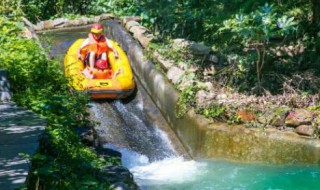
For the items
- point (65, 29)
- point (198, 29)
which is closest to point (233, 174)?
point (198, 29)

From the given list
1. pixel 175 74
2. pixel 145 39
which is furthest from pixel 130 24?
pixel 175 74

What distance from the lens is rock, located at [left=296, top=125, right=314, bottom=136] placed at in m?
6.25

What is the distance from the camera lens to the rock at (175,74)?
8.02 meters

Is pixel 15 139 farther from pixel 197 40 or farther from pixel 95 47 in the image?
pixel 197 40

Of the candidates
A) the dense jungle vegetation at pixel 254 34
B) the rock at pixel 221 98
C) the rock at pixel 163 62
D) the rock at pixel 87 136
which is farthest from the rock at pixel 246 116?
the rock at pixel 163 62

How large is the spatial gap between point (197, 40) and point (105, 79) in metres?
2.81

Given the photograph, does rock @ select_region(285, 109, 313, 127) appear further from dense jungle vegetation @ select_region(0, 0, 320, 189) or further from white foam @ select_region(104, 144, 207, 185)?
white foam @ select_region(104, 144, 207, 185)

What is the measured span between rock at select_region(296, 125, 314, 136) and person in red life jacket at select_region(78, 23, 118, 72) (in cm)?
424

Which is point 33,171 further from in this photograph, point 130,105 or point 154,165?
point 130,105

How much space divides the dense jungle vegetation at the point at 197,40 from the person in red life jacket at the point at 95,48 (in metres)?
1.27

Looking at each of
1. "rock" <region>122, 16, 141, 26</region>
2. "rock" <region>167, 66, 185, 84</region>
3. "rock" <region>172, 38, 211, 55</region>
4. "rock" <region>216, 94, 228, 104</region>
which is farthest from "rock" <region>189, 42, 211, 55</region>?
"rock" <region>122, 16, 141, 26</region>

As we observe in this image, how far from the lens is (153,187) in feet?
20.1

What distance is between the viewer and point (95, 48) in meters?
9.34

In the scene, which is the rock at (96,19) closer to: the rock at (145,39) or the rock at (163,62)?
the rock at (145,39)
